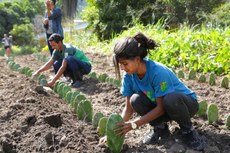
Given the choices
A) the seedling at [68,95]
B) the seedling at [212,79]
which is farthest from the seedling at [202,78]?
the seedling at [68,95]

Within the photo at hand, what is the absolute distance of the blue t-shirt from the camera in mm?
2877

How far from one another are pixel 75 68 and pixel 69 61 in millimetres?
163

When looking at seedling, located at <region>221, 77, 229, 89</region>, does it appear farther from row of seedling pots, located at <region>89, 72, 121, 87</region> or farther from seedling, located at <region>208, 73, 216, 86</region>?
row of seedling pots, located at <region>89, 72, 121, 87</region>

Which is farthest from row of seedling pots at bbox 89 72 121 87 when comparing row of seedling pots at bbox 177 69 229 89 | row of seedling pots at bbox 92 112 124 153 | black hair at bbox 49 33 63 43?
row of seedling pots at bbox 92 112 124 153

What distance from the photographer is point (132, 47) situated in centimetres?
275

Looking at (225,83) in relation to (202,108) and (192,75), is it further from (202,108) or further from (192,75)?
(202,108)

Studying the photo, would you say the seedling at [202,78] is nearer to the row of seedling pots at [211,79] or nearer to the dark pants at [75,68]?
the row of seedling pots at [211,79]

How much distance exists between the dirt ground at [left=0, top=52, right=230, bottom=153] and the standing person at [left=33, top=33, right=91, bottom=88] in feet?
2.56

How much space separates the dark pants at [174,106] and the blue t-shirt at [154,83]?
48mm

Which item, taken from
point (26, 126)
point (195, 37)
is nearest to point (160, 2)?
point (195, 37)

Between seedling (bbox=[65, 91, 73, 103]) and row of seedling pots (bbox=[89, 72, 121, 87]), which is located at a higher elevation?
seedling (bbox=[65, 91, 73, 103])

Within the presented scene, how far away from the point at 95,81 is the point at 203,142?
343 centimetres

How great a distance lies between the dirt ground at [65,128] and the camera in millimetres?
3070

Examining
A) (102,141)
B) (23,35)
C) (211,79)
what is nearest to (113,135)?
(102,141)
